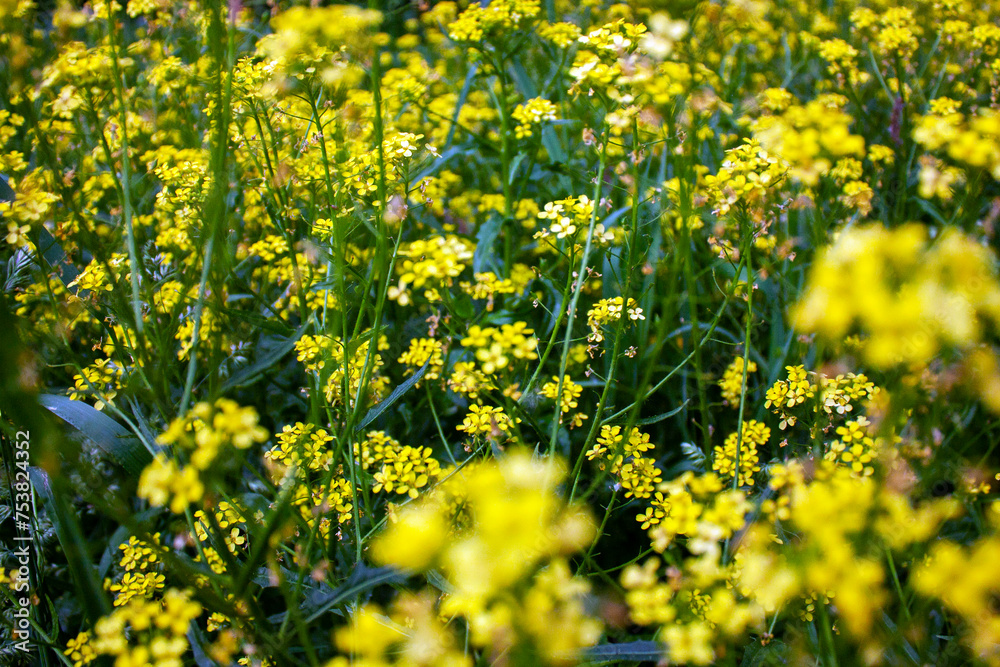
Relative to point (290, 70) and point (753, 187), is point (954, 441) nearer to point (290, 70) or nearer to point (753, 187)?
point (753, 187)

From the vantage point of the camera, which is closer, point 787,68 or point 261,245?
point 261,245

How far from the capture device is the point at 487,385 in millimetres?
1157

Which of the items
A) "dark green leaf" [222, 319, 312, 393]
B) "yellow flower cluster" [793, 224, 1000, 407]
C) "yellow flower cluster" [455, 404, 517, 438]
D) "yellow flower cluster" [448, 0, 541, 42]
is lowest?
"yellow flower cluster" [455, 404, 517, 438]

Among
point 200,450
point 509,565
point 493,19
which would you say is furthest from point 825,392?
point 493,19

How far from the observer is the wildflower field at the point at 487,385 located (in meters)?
0.72

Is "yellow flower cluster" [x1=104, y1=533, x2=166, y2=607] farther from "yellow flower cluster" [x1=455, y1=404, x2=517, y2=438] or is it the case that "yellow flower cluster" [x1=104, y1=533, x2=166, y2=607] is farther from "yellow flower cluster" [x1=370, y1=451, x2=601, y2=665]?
"yellow flower cluster" [x1=370, y1=451, x2=601, y2=665]

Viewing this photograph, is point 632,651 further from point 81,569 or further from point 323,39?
point 323,39

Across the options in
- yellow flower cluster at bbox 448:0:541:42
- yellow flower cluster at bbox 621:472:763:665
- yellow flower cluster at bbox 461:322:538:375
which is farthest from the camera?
yellow flower cluster at bbox 448:0:541:42

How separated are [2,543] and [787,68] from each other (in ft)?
10.8

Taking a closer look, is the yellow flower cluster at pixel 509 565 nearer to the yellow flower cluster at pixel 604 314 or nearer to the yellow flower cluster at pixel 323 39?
the yellow flower cluster at pixel 604 314

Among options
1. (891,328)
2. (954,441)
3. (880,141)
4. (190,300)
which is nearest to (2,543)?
(190,300)

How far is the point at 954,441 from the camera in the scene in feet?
5.80

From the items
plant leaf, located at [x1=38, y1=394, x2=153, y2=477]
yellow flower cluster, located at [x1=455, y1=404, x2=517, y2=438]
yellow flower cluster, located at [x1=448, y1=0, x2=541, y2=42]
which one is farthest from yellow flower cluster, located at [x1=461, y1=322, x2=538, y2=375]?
yellow flower cluster, located at [x1=448, y1=0, x2=541, y2=42]

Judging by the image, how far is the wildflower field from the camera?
0.72m
